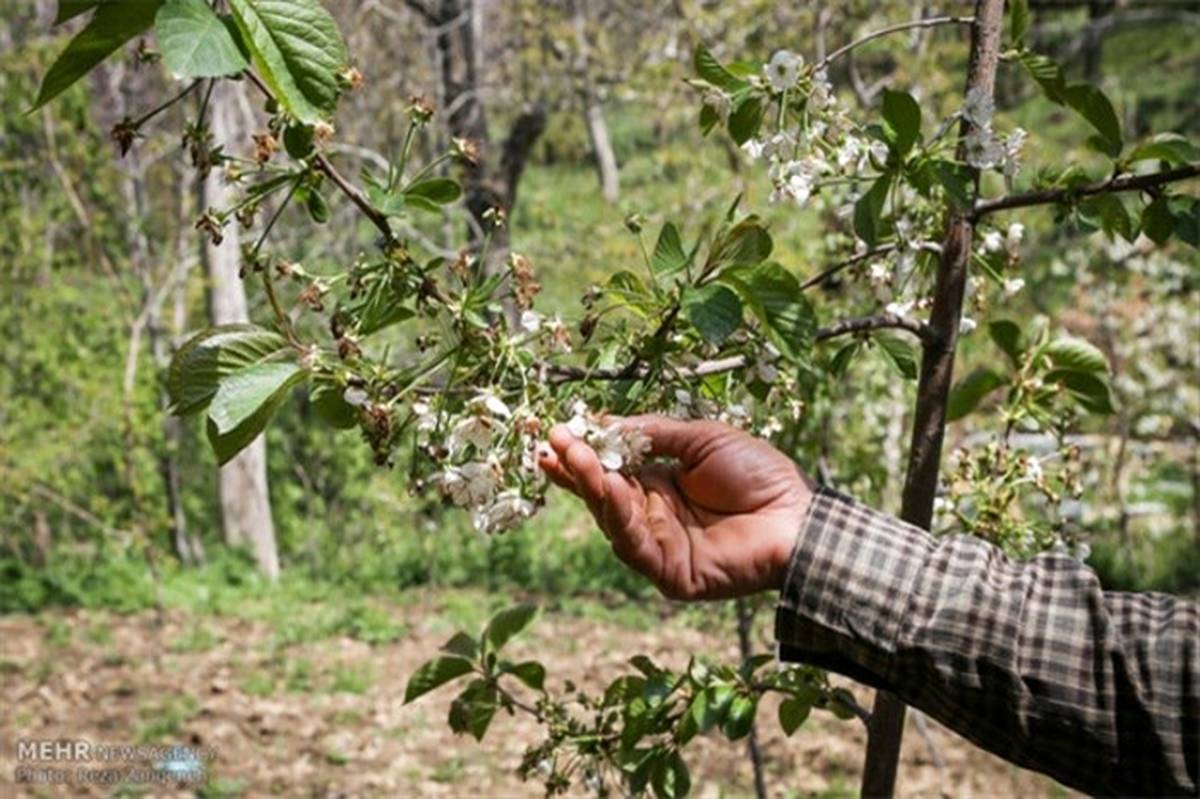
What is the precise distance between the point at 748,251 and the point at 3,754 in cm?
455

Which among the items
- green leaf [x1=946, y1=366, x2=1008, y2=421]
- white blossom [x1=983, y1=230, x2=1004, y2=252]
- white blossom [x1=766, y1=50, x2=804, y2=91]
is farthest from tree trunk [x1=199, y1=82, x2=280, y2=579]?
white blossom [x1=766, y1=50, x2=804, y2=91]

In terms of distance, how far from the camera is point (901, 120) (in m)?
1.17

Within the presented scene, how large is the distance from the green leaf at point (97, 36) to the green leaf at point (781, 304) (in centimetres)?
56

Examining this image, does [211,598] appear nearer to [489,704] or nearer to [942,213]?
[489,704]

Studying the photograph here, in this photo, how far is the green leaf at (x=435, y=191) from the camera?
3.73 ft

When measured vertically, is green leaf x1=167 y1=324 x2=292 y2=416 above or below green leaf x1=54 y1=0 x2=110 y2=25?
below

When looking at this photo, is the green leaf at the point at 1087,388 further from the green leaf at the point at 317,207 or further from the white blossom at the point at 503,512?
the green leaf at the point at 317,207

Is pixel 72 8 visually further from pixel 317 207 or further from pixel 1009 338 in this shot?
pixel 1009 338

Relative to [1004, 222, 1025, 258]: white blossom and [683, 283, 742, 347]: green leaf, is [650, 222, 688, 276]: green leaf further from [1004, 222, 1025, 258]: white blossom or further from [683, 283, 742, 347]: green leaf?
[1004, 222, 1025, 258]: white blossom

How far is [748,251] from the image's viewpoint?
3.73 feet

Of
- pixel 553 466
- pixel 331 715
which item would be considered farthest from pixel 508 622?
→ pixel 331 715

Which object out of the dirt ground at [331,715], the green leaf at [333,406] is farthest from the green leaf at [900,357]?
the dirt ground at [331,715]

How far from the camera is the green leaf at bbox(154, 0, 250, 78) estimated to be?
2.58ft

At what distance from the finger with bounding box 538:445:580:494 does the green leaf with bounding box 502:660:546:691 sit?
1.99ft
